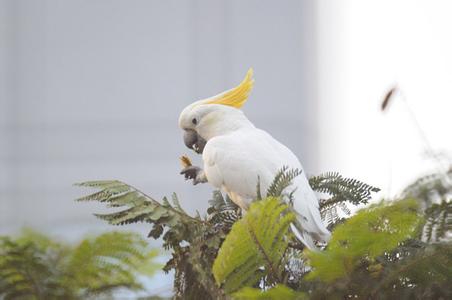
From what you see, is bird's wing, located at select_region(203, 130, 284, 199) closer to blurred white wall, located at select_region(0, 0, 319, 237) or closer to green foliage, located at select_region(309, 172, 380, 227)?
green foliage, located at select_region(309, 172, 380, 227)

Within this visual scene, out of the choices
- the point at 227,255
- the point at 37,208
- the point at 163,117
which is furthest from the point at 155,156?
the point at 227,255

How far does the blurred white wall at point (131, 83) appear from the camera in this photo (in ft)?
22.1

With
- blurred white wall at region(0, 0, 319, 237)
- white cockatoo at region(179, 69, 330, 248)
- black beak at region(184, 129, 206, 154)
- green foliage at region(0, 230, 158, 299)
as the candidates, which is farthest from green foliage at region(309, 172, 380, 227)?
blurred white wall at region(0, 0, 319, 237)

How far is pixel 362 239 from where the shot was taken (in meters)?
1.42

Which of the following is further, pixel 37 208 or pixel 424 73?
pixel 37 208

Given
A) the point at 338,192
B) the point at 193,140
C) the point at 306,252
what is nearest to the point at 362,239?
the point at 306,252

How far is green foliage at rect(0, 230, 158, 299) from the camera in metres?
1.81

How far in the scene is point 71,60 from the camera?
7176 mm

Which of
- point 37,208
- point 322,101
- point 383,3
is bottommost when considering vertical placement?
point 37,208

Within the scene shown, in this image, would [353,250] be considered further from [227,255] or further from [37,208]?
[37,208]

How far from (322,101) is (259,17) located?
86 centimetres

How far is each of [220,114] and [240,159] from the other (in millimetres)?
235

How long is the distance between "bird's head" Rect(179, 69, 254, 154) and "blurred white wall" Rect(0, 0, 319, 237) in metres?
4.17

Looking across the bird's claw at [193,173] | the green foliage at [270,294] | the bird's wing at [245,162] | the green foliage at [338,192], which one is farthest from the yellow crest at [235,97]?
the green foliage at [270,294]
